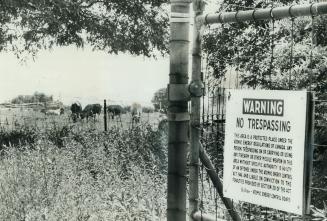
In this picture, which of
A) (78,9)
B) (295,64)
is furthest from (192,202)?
(78,9)

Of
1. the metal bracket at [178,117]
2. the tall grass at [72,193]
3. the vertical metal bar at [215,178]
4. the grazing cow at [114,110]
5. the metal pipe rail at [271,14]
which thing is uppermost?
the metal pipe rail at [271,14]

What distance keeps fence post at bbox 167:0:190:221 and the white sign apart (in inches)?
15.3

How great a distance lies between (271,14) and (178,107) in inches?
34.9

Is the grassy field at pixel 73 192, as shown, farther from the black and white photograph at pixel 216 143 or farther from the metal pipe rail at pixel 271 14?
the metal pipe rail at pixel 271 14

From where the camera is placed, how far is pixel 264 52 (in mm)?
7547

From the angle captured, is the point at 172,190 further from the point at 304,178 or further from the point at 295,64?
the point at 295,64

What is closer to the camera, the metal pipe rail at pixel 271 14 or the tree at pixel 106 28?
the metal pipe rail at pixel 271 14

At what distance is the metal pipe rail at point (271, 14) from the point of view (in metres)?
2.75

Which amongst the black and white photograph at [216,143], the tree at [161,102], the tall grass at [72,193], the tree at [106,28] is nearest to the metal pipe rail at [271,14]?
the black and white photograph at [216,143]

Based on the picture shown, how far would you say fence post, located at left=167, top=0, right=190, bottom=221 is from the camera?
342cm

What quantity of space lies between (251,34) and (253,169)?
16.8 feet

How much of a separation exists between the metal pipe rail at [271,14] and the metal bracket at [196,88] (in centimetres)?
38

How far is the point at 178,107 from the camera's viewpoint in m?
3.48

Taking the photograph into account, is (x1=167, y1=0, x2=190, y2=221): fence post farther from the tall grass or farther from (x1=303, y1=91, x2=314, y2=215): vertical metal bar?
the tall grass
